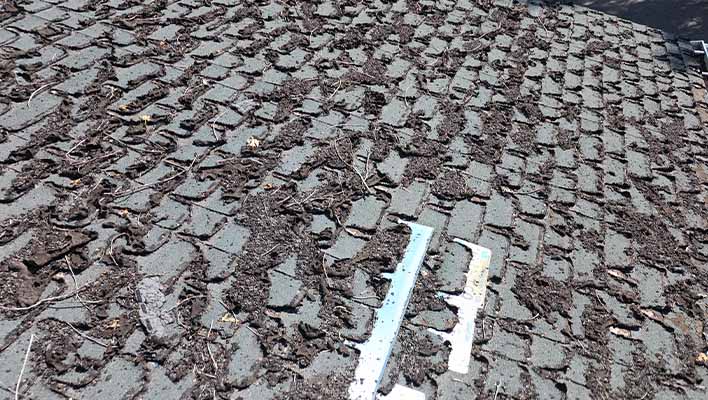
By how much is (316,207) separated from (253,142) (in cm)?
72

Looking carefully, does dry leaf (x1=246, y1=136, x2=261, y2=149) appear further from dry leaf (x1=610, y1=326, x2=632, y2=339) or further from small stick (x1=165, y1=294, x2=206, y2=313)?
dry leaf (x1=610, y1=326, x2=632, y2=339)

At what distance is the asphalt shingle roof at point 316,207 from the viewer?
262 cm

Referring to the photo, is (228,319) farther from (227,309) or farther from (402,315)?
(402,315)

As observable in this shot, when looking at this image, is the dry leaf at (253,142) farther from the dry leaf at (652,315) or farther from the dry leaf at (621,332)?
the dry leaf at (652,315)

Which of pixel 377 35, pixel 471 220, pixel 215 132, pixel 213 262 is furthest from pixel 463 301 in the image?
pixel 377 35

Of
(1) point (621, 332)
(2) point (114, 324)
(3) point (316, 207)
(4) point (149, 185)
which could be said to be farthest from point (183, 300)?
(1) point (621, 332)

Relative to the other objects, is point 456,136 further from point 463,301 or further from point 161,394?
point 161,394

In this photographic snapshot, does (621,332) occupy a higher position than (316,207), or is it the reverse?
(316,207)

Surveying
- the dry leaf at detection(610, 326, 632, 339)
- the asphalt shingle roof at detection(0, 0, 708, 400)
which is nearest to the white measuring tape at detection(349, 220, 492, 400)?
the asphalt shingle roof at detection(0, 0, 708, 400)

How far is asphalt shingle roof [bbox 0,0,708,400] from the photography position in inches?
103

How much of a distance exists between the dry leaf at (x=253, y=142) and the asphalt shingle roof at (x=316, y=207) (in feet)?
0.08

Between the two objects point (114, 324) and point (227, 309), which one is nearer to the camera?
point (114, 324)

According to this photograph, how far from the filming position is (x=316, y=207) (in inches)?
136

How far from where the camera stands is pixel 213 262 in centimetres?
297
